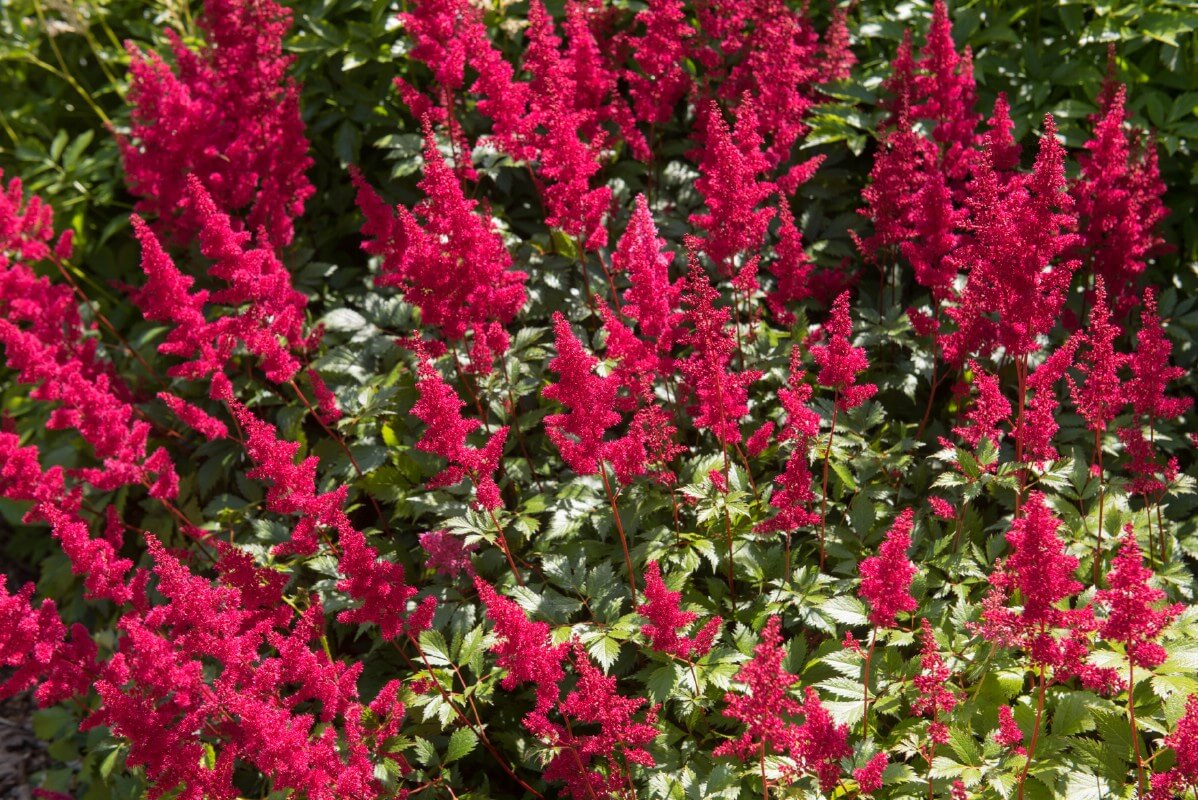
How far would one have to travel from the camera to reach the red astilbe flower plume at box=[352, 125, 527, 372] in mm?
3557

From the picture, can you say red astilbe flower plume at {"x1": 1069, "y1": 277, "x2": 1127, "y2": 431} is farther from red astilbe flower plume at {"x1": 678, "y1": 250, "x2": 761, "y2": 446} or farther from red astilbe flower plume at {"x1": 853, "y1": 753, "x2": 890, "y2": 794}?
red astilbe flower plume at {"x1": 853, "y1": 753, "x2": 890, "y2": 794}

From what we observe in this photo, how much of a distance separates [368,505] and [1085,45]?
403cm

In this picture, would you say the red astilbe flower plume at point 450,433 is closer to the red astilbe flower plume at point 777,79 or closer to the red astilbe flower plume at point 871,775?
the red astilbe flower plume at point 871,775

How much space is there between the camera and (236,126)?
485 cm

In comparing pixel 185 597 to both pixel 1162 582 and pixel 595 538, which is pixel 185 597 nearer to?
pixel 595 538

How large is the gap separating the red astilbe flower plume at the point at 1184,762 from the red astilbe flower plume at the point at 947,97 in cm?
235

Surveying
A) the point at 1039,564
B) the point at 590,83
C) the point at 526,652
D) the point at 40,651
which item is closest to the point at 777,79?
the point at 590,83

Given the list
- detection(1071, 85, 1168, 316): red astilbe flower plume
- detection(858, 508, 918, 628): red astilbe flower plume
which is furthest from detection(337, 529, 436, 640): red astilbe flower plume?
detection(1071, 85, 1168, 316): red astilbe flower plume

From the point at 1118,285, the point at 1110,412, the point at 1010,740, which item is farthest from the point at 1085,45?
the point at 1010,740

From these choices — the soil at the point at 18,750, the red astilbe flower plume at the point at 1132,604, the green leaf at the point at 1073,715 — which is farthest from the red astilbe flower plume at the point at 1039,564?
the soil at the point at 18,750

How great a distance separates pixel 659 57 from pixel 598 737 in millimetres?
2929

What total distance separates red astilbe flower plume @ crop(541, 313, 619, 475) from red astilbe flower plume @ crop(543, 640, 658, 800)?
565 millimetres

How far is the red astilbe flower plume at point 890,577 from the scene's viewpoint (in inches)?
96.3

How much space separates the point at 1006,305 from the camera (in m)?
3.03
